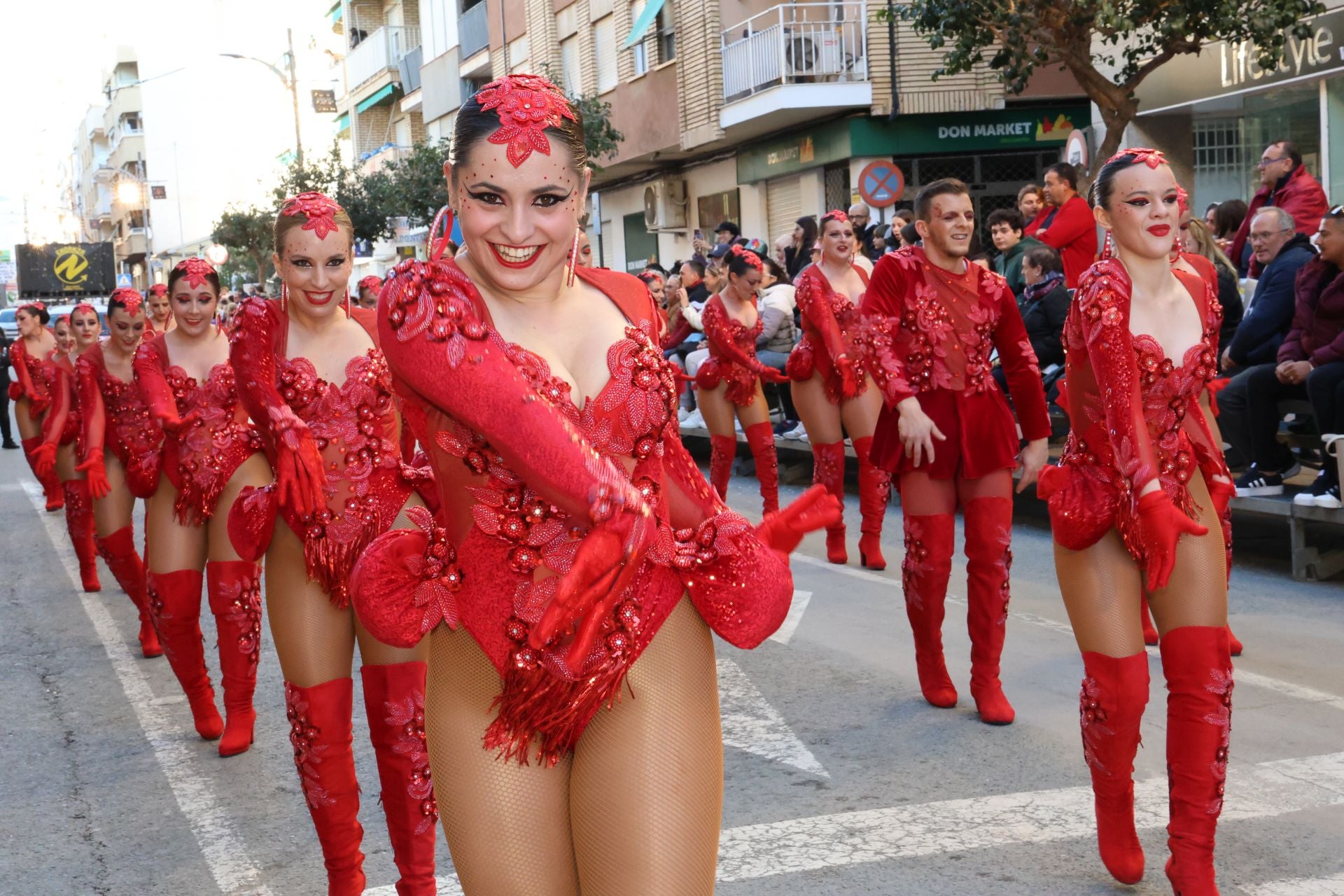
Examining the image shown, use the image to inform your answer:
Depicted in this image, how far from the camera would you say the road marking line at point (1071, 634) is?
623 centimetres

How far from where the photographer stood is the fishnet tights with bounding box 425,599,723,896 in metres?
2.57

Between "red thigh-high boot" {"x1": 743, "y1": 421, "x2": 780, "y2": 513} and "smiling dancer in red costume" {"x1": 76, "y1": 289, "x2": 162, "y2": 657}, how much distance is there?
446cm

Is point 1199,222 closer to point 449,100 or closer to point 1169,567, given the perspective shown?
point 1169,567

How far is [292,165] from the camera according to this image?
40969mm

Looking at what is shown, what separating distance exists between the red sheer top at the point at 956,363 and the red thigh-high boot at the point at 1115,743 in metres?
1.95

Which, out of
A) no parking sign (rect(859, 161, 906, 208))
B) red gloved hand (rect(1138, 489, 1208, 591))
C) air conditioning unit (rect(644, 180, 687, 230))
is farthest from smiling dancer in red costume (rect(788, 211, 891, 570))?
air conditioning unit (rect(644, 180, 687, 230))

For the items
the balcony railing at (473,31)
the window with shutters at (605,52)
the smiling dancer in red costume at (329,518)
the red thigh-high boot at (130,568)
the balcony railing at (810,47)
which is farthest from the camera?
the balcony railing at (473,31)

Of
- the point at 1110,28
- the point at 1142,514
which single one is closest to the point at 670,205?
the point at 1110,28

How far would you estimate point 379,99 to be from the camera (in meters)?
49.6

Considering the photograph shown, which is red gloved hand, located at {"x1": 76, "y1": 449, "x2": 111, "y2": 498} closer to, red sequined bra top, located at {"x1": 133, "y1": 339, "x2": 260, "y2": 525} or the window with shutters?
red sequined bra top, located at {"x1": 133, "y1": 339, "x2": 260, "y2": 525}

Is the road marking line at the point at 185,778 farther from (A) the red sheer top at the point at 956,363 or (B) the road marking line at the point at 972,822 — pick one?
(A) the red sheer top at the point at 956,363

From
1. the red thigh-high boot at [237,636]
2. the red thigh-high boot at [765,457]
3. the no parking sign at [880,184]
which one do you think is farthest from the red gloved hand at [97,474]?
the no parking sign at [880,184]

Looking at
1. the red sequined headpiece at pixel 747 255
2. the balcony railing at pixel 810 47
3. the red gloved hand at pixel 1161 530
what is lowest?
the red gloved hand at pixel 1161 530

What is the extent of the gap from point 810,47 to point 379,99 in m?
28.3
